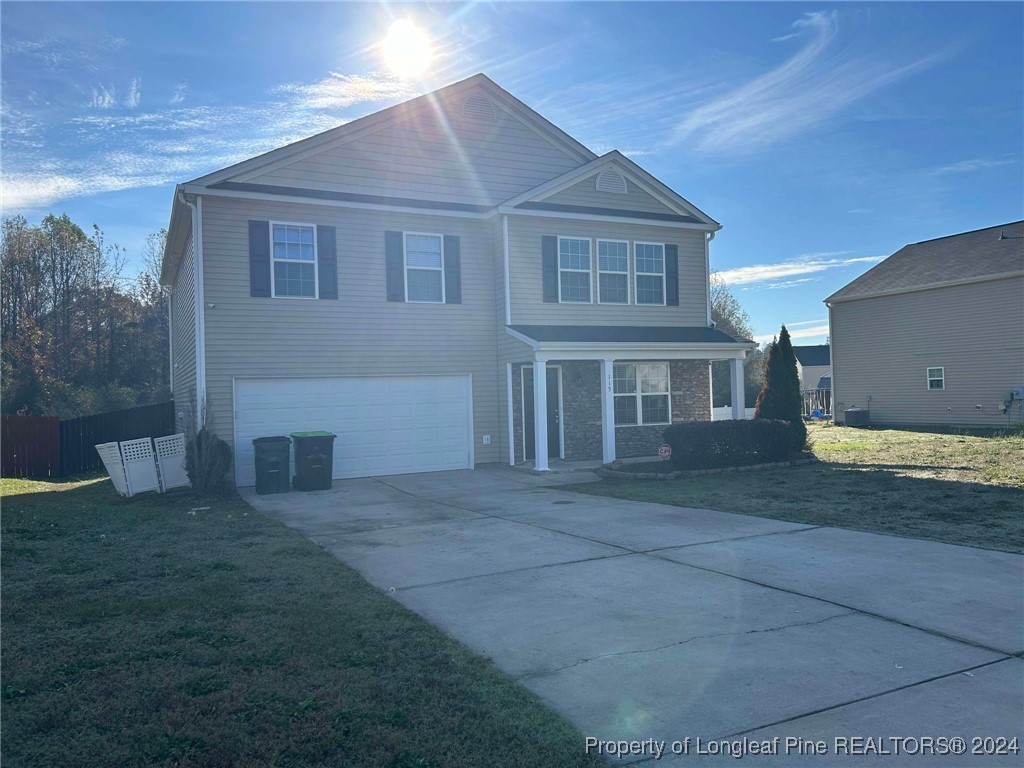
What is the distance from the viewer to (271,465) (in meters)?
14.0

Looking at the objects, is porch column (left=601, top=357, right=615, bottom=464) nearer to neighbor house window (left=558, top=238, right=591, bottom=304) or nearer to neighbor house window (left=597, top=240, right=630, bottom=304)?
neighbor house window (left=558, top=238, right=591, bottom=304)

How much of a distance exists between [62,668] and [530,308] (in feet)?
43.4

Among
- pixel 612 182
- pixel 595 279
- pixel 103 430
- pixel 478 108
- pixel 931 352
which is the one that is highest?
pixel 478 108

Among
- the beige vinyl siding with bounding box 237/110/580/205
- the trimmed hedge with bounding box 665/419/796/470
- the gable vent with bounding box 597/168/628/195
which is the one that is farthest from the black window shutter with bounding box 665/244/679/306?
the trimmed hedge with bounding box 665/419/796/470

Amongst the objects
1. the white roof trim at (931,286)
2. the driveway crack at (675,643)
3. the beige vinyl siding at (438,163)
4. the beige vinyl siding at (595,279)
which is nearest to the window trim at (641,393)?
the beige vinyl siding at (595,279)

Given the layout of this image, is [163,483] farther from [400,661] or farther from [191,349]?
[400,661]

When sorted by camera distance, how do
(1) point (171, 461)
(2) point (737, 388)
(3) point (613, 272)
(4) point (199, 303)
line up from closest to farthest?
1. (1) point (171, 461)
2. (4) point (199, 303)
3. (2) point (737, 388)
4. (3) point (613, 272)

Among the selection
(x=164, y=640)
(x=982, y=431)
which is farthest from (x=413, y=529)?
(x=982, y=431)

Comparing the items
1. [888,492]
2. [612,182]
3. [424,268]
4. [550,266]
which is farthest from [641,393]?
[888,492]

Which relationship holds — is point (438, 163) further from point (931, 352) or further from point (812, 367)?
point (812, 367)

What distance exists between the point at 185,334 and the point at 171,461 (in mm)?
5055

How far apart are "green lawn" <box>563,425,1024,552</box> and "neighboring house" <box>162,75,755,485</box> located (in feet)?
10.7

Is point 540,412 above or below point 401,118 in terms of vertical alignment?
below

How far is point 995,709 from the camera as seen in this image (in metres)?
4.00
